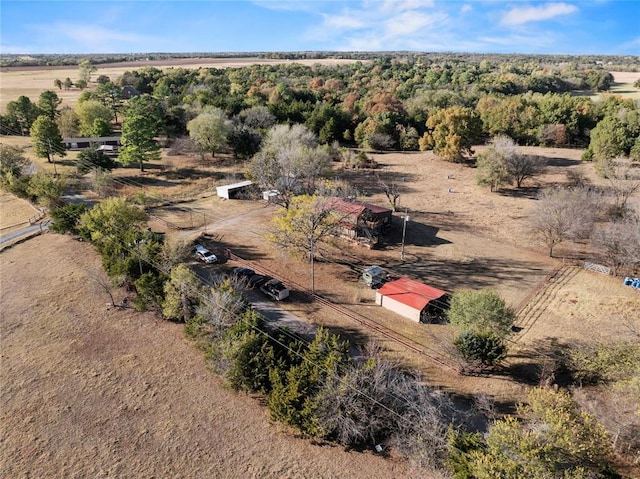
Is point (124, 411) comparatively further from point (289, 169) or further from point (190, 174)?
point (190, 174)

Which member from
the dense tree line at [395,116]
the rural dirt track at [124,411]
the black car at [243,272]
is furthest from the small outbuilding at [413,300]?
the dense tree line at [395,116]

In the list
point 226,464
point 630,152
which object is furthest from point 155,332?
point 630,152

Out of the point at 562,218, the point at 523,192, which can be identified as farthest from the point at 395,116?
the point at 562,218

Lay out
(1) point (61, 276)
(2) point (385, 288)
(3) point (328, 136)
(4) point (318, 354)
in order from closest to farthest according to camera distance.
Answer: (4) point (318, 354), (2) point (385, 288), (1) point (61, 276), (3) point (328, 136)

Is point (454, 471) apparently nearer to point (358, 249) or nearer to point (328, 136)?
point (358, 249)

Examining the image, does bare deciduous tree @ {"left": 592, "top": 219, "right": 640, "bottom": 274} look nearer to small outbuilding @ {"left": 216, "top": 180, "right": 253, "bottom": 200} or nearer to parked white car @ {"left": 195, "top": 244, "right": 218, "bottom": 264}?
parked white car @ {"left": 195, "top": 244, "right": 218, "bottom": 264}

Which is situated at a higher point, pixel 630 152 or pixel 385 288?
pixel 630 152
